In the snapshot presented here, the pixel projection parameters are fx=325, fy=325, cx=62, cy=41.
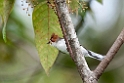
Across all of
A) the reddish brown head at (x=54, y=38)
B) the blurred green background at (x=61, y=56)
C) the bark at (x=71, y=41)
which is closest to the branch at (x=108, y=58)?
the bark at (x=71, y=41)

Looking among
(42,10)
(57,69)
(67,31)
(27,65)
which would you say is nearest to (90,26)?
(57,69)

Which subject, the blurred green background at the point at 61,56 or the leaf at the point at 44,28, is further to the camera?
the blurred green background at the point at 61,56

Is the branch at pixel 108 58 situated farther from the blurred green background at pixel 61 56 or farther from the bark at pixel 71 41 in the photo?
the blurred green background at pixel 61 56

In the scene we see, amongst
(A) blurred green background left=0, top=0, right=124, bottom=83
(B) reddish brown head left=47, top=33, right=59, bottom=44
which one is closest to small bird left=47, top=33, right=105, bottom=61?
(B) reddish brown head left=47, top=33, right=59, bottom=44

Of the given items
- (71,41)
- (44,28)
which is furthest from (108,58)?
(44,28)

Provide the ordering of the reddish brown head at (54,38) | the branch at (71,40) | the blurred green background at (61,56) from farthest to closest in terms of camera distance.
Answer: the blurred green background at (61,56), the reddish brown head at (54,38), the branch at (71,40)
